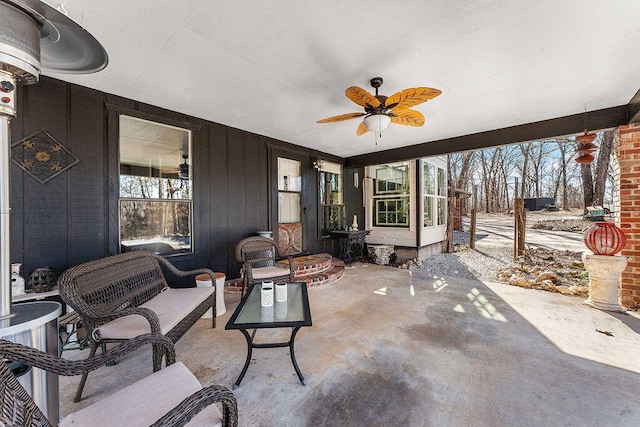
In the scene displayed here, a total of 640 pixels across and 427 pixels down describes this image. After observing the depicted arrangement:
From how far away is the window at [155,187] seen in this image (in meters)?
3.13

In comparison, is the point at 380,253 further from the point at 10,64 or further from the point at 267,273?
the point at 10,64

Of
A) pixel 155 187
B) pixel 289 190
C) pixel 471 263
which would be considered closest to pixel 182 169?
pixel 155 187

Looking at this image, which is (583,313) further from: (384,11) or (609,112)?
(384,11)

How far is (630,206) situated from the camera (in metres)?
3.26

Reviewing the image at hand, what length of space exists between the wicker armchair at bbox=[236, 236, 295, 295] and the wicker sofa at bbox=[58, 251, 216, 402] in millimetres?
644

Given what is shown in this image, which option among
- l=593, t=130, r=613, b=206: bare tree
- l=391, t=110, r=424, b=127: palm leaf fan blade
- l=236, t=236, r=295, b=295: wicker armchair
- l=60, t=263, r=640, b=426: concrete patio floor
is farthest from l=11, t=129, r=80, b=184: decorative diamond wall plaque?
l=593, t=130, r=613, b=206: bare tree

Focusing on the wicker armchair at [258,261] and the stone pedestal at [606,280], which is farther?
the wicker armchair at [258,261]

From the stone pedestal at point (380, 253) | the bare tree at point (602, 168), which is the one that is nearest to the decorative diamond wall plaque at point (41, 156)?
the stone pedestal at point (380, 253)

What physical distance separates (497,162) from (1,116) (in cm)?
2293

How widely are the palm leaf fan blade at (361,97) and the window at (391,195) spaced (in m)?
4.90

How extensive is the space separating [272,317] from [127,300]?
133cm

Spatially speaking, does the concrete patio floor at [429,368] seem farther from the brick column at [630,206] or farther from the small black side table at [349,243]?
the small black side table at [349,243]

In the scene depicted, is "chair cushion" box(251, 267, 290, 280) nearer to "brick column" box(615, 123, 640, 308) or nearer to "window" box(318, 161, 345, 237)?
"window" box(318, 161, 345, 237)

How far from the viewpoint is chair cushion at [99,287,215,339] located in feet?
5.80
